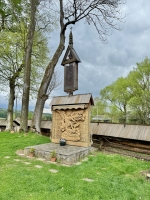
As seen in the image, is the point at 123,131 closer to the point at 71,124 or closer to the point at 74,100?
the point at 71,124

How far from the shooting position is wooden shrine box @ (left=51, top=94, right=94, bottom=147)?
702 centimetres

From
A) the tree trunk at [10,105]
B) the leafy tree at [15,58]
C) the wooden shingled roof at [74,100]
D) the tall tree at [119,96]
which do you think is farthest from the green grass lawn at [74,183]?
the tall tree at [119,96]

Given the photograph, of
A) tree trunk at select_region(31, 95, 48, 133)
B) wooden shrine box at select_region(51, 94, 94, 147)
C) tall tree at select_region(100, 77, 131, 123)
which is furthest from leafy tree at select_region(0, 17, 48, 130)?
tall tree at select_region(100, 77, 131, 123)

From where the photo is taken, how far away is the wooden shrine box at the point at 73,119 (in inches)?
277

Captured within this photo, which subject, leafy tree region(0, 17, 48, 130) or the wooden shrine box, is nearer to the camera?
the wooden shrine box

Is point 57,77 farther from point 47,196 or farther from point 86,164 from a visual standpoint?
point 47,196

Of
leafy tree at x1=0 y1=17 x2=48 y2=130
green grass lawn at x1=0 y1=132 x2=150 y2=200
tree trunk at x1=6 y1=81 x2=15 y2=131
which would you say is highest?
leafy tree at x1=0 y1=17 x2=48 y2=130

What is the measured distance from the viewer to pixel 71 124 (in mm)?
7355

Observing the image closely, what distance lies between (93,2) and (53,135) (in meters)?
8.51

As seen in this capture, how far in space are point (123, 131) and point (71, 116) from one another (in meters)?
2.46

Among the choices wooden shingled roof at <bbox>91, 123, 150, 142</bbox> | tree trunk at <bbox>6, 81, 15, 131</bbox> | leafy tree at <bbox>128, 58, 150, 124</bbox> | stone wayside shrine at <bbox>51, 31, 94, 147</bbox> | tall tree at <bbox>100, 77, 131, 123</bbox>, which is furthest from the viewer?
tall tree at <bbox>100, 77, 131, 123</bbox>

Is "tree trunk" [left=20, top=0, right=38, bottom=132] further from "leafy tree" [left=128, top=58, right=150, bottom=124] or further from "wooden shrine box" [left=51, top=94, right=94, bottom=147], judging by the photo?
"leafy tree" [left=128, top=58, right=150, bottom=124]

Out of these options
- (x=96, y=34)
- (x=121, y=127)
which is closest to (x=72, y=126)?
(x=121, y=127)

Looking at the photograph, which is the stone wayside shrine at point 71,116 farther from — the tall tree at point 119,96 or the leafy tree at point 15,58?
the tall tree at point 119,96
